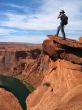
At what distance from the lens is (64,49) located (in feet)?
131

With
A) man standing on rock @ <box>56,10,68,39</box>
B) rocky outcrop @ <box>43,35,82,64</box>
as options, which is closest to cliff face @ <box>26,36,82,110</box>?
rocky outcrop @ <box>43,35,82,64</box>

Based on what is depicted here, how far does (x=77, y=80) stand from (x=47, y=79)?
7.19 meters

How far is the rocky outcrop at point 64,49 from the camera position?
38.5 meters

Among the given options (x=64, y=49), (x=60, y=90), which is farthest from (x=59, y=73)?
(x=60, y=90)

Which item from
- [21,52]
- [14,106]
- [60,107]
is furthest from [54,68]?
[21,52]

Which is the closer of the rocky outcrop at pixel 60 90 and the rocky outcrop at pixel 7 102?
the rocky outcrop at pixel 60 90

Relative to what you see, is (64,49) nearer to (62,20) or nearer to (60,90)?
(62,20)

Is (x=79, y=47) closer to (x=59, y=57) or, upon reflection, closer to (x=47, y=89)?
(x=59, y=57)

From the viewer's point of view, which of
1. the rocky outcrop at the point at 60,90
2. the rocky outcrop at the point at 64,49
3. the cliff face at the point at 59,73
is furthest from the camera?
the rocky outcrop at the point at 64,49

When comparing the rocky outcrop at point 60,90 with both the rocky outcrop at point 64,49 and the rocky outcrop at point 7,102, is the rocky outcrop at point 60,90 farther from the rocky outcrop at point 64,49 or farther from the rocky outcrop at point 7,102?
the rocky outcrop at point 7,102

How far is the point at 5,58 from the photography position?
7702 inches

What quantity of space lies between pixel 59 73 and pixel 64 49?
304 centimetres

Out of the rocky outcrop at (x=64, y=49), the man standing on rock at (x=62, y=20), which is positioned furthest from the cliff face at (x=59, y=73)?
the man standing on rock at (x=62, y=20)

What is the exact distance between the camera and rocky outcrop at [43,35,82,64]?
38531 mm
